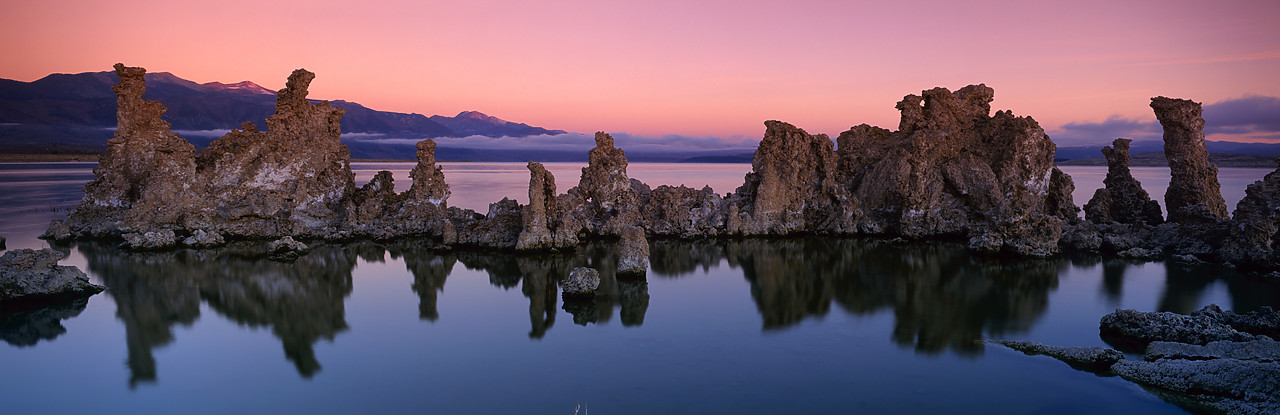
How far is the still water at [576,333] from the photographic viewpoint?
9242 mm

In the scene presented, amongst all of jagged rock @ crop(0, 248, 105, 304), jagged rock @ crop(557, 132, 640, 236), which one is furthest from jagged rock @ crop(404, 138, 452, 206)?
jagged rock @ crop(0, 248, 105, 304)

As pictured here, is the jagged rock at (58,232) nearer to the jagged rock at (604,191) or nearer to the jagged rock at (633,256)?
the jagged rock at (604,191)

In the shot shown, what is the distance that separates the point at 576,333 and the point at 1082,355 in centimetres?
834

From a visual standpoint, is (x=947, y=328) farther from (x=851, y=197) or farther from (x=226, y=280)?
(x=226, y=280)

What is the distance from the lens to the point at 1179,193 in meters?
23.5

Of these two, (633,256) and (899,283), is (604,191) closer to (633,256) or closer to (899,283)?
(633,256)

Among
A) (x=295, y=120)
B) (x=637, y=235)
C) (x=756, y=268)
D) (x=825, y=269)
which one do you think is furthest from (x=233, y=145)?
(x=825, y=269)

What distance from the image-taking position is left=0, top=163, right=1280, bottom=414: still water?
924cm

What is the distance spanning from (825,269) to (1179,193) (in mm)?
14308

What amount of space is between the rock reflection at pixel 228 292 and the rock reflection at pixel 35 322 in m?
0.83

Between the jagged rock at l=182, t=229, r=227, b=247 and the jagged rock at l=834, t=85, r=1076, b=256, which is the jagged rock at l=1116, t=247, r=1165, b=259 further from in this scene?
the jagged rock at l=182, t=229, r=227, b=247

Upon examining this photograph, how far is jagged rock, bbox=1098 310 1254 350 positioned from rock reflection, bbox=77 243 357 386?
1353 centimetres

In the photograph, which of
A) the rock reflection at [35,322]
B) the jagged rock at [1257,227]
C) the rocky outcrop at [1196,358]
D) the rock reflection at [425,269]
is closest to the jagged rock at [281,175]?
the rock reflection at [425,269]

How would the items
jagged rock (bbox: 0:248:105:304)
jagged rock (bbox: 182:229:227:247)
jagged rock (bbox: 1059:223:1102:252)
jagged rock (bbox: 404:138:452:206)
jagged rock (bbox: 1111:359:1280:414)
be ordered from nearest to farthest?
jagged rock (bbox: 1111:359:1280:414)
jagged rock (bbox: 0:248:105:304)
jagged rock (bbox: 182:229:227:247)
jagged rock (bbox: 1059:223:1102:252)
jagged rock (bbox: 404:138:452:206)
